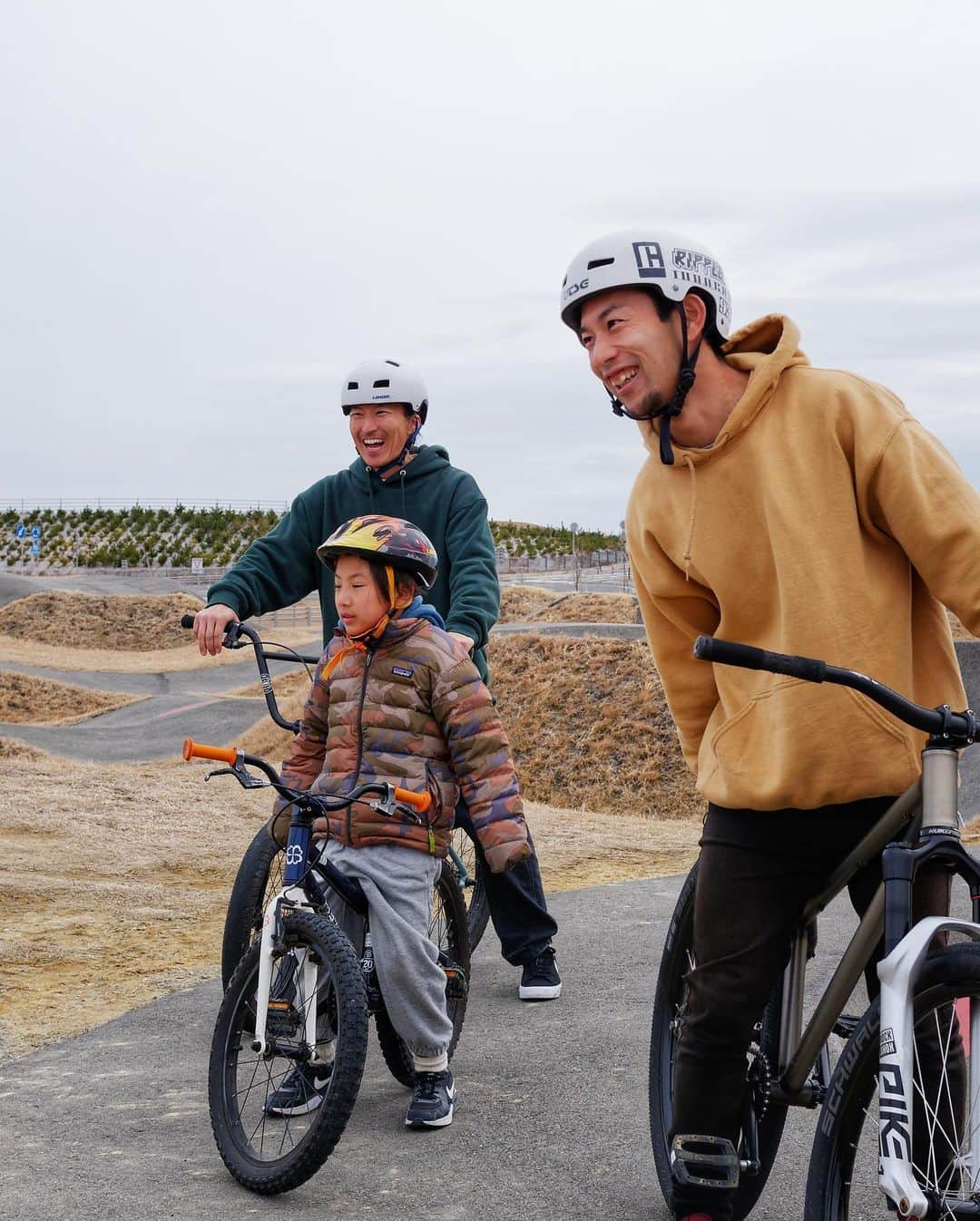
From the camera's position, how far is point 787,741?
2.72m

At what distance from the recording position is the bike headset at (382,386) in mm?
5062

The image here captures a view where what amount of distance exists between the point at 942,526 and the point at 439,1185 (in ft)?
7.05

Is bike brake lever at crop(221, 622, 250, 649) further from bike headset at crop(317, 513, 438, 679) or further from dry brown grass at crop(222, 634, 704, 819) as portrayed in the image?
dry brown grass at crop(222, 634, 704, 819)

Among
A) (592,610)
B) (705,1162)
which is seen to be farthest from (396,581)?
(592,610)

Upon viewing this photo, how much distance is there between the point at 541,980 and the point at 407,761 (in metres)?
1.84

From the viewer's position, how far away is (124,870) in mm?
8414

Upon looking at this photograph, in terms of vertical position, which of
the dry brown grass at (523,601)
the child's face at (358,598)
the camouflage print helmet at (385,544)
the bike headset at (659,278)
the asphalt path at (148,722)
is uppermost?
the bike headset at (659,278)

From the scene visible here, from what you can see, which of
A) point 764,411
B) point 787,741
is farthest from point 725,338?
point 787,741

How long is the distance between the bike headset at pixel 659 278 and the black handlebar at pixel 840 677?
2.02 feet

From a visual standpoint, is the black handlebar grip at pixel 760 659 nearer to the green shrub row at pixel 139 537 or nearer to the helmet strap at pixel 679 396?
the helmet strap at pixel 679 396

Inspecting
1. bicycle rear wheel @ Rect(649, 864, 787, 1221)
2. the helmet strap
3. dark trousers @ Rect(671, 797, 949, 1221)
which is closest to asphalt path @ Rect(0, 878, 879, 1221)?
bicycle rear wheel @ Rect(649, 864, 787, 1221)

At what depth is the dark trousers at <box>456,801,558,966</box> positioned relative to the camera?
17.5ft

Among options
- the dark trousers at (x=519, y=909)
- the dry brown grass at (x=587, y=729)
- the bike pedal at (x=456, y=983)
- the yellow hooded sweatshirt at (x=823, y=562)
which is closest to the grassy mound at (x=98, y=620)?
the dry brown grass at (x=587, y=729)

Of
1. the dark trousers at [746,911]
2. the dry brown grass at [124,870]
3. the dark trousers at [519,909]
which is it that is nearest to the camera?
the dark trousers at [746,911]
